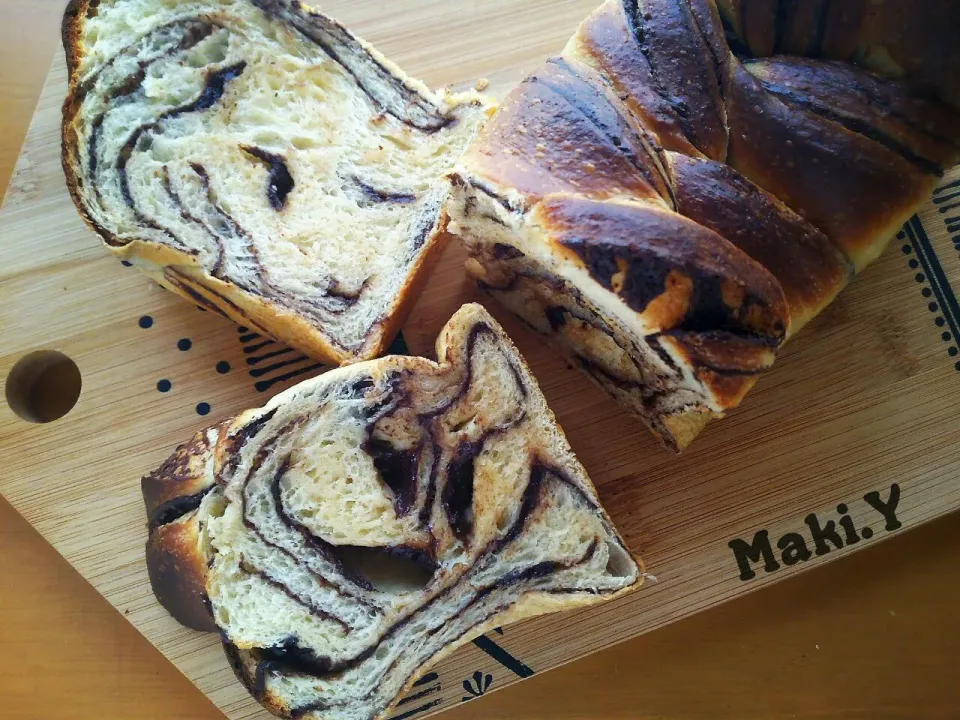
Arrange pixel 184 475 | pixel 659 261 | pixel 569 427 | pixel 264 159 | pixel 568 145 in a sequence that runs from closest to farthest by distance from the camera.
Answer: pixel 659 261 < pixel 568 145 < pixel 184 475 < pixel 264 159 < pixel 569 427

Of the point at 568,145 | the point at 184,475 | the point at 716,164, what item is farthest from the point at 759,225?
the point at 184,475

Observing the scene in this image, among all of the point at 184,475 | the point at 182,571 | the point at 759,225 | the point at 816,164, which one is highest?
the point at 816,164

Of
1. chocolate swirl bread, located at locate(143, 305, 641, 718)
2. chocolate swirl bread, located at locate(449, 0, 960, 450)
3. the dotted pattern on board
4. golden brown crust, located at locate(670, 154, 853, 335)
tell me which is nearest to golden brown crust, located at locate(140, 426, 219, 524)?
chocolate swirl bread, located at locate(143, 305, 641, 718)

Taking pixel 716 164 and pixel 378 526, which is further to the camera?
pixel 378 526

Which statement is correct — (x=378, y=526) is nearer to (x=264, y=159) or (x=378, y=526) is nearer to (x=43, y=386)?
(x=264, y=159)

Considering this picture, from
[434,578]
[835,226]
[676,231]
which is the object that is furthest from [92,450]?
[835,226]

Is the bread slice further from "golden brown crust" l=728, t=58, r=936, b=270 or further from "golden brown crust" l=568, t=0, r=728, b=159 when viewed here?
"golden brown crust" l=728, t=58, r=936, b=270

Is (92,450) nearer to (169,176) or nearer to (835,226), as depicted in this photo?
(169,176)
